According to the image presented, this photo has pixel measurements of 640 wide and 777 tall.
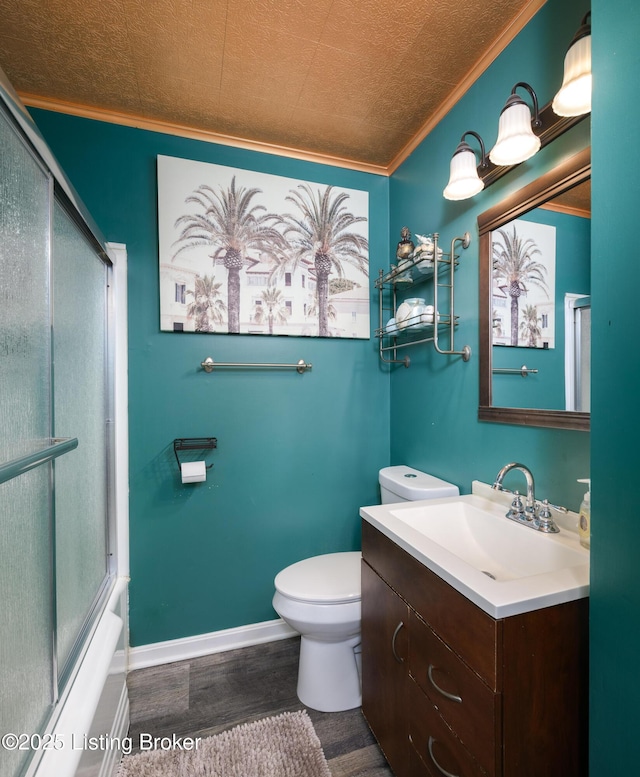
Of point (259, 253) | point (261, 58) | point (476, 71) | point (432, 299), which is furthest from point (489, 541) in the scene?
point (261, 58)

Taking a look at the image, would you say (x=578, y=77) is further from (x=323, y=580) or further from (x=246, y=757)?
(x=246, y=757)

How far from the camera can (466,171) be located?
128 cm

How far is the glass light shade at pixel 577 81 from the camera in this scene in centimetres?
87

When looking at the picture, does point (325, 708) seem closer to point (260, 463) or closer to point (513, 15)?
point (260, 463)

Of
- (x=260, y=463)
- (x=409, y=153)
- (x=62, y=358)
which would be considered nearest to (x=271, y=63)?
(x=409, y=153)

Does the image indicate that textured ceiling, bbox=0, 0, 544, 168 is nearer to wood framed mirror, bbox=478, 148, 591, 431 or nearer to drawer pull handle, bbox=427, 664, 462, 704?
wood framed mirror, bbox=478, 148, 591, 431

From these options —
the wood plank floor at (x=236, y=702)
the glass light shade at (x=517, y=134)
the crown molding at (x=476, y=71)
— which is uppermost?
the crown molding at (x=476, y=71)

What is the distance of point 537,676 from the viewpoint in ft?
2.35

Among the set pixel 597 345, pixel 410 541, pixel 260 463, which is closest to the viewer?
pixel 597 345

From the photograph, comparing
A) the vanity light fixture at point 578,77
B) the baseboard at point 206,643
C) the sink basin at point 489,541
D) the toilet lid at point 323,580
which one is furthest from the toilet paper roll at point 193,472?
the vanity light fixture at point 578,77

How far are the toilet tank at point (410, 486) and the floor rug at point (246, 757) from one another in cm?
93

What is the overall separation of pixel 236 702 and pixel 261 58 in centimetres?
256

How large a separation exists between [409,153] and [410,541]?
73.4 inches

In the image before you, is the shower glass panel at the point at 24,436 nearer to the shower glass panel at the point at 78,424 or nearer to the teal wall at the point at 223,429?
the shower glass panel at the point at 78,424
